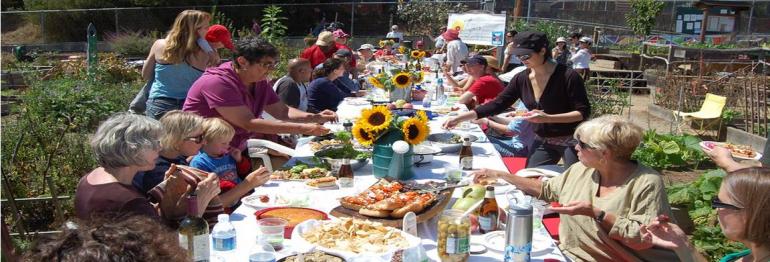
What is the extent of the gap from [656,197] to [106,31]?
23.6 m

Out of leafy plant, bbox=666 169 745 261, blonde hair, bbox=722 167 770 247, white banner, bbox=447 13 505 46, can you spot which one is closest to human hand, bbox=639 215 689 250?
A: blonde hair, bbox=722 167 770 247

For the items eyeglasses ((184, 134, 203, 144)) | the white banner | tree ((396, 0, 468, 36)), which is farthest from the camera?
tree ((396, 0, 468, 36))

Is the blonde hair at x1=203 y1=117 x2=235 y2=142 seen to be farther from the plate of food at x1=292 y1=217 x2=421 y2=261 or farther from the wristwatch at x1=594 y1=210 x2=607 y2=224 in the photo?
the wristwatch at x1=594 y1=210 x2=607 y2=224

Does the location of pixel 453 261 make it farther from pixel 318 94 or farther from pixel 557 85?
pixel 318 94

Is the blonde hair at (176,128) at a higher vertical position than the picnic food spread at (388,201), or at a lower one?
higher

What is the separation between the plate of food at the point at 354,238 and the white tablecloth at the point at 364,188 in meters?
0.10

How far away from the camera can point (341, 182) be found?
3.36 meters

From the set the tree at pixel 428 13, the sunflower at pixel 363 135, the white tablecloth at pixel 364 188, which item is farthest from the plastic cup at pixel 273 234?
the tree at pixel 428 13

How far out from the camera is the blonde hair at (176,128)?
3.16 meters

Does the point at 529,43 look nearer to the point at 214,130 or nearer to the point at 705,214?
the point at 705,214

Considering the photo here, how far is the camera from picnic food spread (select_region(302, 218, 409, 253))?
2.27m

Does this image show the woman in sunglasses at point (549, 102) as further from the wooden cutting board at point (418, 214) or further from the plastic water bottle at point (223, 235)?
the plastic water bottle at point (223, 235)

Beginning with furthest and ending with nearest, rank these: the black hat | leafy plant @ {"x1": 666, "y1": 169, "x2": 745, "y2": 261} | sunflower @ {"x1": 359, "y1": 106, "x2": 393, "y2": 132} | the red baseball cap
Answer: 1. the red baseball cap
2. the black hat
3. leafy plant @ {"x1": 666, "y1": 169, "x2": 745, "y2": 261}
4. sunflower @ {"x1": 359, "y1": 106, "x2": 393, "y2": 132}

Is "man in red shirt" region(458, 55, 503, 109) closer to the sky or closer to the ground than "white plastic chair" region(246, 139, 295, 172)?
closer to the sky
